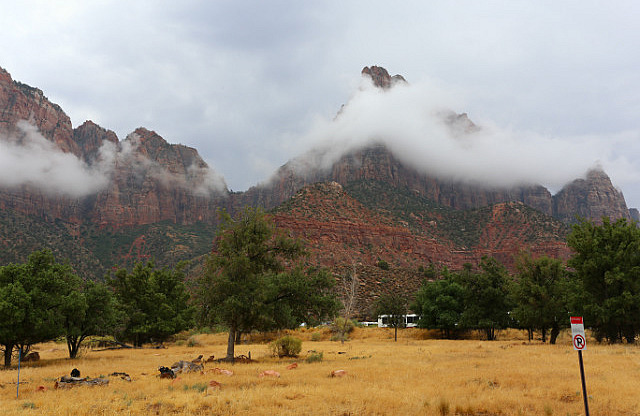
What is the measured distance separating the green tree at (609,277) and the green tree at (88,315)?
34.0 meters

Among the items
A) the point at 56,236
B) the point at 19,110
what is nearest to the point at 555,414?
the point at 56,236

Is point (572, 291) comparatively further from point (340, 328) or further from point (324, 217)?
point (324, 217)

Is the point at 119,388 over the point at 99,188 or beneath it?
beneath

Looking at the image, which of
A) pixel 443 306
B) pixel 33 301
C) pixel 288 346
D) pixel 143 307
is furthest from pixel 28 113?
pixel 288 346

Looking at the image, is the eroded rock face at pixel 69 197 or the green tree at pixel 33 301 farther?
the eroded rock face at pixel 69 197

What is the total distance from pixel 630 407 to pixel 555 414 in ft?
7.20

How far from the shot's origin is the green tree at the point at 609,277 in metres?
27.5

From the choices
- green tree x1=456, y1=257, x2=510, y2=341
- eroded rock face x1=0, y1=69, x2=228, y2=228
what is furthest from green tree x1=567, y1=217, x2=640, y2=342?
eroded rock face x1=0, y1=69, x2=228, y2=228

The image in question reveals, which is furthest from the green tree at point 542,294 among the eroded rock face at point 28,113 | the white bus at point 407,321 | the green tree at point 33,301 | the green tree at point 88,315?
the eroded rock face at point 28,113

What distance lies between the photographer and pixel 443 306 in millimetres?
46531

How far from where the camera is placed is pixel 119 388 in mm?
15008

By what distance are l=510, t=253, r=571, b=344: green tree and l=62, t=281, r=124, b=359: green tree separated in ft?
108

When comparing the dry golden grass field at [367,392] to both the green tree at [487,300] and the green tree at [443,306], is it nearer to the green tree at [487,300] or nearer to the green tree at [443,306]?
the green tree at [487,300]

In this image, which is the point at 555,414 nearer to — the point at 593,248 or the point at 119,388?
the point at 119,388
